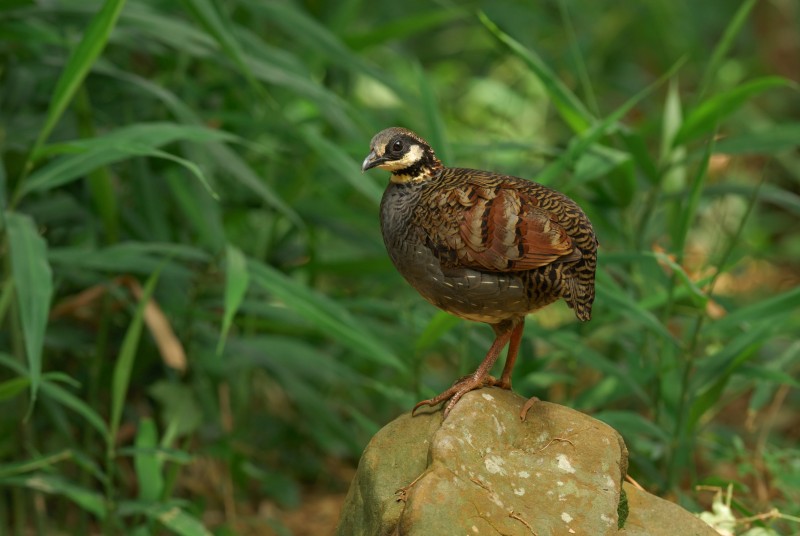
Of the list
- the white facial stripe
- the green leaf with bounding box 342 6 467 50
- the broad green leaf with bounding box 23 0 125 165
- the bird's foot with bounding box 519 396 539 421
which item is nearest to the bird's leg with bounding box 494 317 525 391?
the bird's foot with bounding box 519 396 539 421

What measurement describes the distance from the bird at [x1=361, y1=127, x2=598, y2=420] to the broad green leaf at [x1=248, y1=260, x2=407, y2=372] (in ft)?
3.33

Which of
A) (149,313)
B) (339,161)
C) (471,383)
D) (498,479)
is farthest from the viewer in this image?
(149,313)

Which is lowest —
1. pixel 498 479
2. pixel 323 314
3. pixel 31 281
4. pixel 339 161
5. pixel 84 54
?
pixel 323 314

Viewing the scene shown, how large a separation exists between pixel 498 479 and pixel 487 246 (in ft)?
2.01

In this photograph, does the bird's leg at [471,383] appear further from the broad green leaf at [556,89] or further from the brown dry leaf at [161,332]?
the brown dry leaf at [161,332]

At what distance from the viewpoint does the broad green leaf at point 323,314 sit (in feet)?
13.1

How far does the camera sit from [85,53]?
368cm

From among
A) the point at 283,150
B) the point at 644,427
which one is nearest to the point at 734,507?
the point at 644,427

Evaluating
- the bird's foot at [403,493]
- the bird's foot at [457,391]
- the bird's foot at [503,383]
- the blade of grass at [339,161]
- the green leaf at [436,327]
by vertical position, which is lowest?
the bird's foot at [403,493]

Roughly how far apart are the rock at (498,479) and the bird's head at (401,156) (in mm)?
653

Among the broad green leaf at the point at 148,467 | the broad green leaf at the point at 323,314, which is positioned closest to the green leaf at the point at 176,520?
the broad green leaf at the point at 148,467

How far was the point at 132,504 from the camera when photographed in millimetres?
3949

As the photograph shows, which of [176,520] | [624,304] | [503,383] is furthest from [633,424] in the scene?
[176,520]

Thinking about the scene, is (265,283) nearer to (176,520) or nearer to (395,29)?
(176,520)
